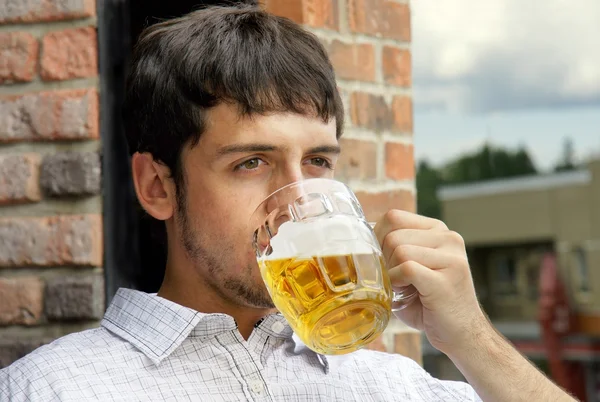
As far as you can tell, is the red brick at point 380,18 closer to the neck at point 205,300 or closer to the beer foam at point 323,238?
the neck at point 205,300

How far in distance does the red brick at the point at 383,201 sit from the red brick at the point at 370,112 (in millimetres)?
135

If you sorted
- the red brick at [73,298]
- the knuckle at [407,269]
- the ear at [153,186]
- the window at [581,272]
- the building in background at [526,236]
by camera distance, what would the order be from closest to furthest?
1. the knuckle at [407,269]
2. the ear at [153,186]
3. the red brick at [73,298]
4. the window at [581,272]
5. the building in background at [526,236]

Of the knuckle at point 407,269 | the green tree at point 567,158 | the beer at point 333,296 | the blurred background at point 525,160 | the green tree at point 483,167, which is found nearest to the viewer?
the beer at point 333,296

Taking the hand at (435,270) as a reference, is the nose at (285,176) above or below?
above

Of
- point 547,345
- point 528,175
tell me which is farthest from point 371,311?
point 528,175

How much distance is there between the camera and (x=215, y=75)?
130 cm

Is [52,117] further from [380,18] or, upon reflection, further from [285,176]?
[380,18]

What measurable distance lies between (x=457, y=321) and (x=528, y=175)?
32162 mm

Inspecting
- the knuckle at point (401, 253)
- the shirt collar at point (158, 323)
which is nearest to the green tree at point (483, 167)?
the shirt collar at point (158, 323)

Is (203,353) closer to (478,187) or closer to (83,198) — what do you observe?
Answer: (83,198)

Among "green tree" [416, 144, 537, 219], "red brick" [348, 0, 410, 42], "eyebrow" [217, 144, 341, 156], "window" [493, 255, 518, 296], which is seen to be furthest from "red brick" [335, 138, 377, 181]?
"window" [493, 255, 518, 296]

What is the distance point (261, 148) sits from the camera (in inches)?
48.7

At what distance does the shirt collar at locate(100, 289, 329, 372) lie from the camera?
1242 millimetres

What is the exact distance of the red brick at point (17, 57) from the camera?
151cm
